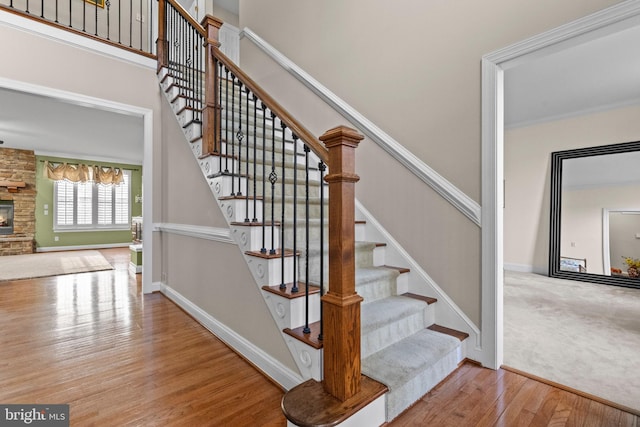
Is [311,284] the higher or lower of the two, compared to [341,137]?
lower

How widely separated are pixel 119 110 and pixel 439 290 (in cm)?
396

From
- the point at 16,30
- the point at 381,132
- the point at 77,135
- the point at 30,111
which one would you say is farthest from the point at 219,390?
the point at 77,135

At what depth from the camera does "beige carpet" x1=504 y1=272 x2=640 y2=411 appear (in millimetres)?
1718

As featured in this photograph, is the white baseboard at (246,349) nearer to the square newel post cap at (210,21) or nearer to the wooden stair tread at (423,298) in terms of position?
the wooden stair tread at (423,298)

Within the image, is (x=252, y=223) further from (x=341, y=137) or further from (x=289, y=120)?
(x=341, y=137)

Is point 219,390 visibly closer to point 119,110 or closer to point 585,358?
point 585,358

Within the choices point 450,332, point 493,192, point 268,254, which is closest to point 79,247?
point 268,254

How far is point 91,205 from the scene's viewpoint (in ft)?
28.6

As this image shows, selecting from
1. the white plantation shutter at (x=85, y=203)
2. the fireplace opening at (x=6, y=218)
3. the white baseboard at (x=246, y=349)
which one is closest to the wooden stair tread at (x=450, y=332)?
the white baseboard at (x=246, y=349)

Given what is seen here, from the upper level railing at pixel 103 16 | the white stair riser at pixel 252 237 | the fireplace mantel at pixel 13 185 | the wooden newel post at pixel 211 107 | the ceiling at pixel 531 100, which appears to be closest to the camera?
the white stair riser at pixel 252 237

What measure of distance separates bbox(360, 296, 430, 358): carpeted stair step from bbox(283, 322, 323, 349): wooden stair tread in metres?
0.27

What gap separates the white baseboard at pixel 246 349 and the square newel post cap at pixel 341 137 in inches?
50.1

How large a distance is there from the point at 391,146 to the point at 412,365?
1613 mm

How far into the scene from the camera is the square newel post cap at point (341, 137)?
1330mm
